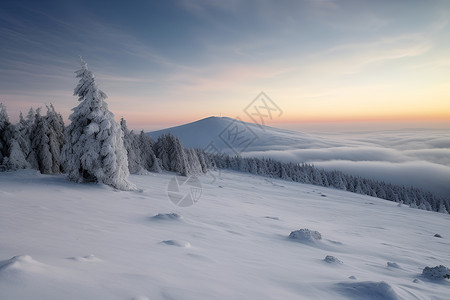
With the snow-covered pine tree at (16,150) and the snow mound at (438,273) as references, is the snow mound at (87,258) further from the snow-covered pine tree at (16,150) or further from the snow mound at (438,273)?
the snow-covered pine tree at (16,150)

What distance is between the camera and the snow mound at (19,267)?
10.3 feet

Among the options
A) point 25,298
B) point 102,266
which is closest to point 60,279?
point 25,298

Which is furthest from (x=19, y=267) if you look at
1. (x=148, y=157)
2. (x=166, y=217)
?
(x=148, y=157)

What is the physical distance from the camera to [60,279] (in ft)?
11.0

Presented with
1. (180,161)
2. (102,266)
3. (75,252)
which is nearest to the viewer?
(102,266)

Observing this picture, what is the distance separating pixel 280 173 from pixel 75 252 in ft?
292

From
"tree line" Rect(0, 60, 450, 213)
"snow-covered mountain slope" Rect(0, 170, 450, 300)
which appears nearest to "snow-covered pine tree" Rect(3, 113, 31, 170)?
"tree line" Rect(0, 60, 450, 213)

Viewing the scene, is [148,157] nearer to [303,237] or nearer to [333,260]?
[303,237]

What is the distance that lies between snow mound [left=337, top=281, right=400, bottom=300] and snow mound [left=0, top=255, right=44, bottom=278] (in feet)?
18.9

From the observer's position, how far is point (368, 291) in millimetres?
4887

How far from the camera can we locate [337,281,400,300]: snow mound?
4.64 m

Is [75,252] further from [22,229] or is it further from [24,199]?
[24,199]

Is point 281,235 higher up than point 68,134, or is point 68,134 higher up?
point 68,134

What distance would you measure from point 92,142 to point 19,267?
14.4m
